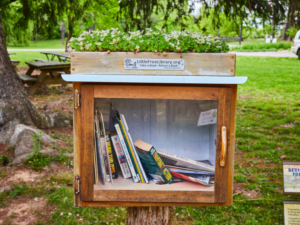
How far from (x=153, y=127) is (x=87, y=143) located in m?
0.42

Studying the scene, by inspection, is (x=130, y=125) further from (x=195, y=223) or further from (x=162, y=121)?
(x=195, y=223)

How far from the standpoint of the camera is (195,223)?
241 centimetres

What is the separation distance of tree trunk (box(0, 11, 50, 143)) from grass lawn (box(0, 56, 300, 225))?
0.47 meters

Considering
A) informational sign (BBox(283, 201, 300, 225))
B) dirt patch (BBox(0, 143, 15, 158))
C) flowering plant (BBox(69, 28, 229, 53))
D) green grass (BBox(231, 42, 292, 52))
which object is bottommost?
dirt patch (BBox(0, 143, 15, 158))

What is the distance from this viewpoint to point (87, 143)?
125 cm

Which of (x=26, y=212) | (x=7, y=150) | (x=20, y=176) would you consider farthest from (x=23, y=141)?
(x=26, y=212)

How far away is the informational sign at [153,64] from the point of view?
1187 mm

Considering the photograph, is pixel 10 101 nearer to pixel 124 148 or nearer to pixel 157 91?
pixel 124 148

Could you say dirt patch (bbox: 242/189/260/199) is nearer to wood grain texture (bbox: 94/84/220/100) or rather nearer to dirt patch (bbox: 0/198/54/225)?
dirt patch (bbox: 0/198/54/225)

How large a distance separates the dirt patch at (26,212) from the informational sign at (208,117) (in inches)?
64.9

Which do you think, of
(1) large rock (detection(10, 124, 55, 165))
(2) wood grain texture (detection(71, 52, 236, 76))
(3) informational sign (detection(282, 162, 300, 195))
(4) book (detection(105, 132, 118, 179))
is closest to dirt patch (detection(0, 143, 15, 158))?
(1) large rock (detection(10, 124, 55, 165))

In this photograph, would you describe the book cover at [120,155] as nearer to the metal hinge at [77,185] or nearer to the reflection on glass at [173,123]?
the reflection on glass at [173,123]

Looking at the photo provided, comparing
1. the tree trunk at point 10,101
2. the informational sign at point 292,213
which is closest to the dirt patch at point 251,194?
the informational sign at point 292,213

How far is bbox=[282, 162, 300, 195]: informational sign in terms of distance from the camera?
1769 millimetres
